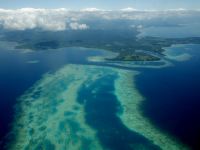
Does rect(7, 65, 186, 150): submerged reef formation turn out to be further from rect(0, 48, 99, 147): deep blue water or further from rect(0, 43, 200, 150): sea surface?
rect(0, 48, 99, 147): deep blue water

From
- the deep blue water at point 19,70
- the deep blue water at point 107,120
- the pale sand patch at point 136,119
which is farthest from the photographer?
the deep blue water at point 19,70

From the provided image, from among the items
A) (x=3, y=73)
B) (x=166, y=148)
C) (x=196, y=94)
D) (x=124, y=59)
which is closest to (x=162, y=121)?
(x=166, y=148)

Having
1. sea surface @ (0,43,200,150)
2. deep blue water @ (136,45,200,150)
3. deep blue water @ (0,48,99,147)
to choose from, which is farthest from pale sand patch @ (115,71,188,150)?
deep blue water @ (0,48,99,147)

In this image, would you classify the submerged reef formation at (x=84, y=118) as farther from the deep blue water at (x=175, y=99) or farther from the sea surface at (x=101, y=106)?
the deep blue water at (x=175, y=99)

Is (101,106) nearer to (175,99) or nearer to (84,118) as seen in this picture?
(84,118)

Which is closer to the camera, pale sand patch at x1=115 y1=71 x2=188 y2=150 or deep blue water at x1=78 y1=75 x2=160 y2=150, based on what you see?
pale sand patch at x1=115 y1=71 x2=188 y2=150

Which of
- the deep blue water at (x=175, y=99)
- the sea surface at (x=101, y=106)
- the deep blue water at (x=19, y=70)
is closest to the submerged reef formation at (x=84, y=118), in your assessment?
the sea surface at (x=101, y=106)
